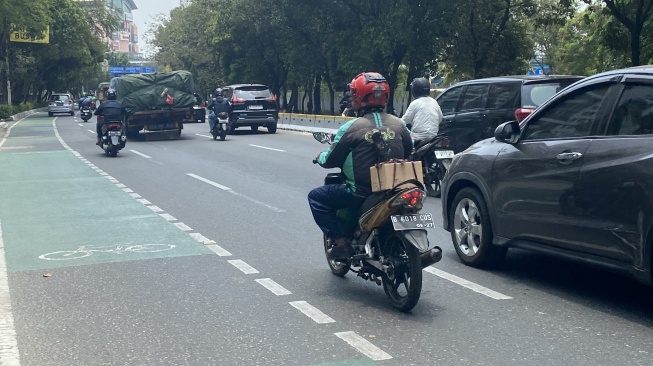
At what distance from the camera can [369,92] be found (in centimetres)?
680

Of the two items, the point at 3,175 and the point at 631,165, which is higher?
the point at 631,165

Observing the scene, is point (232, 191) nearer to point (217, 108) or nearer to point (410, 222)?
point (410, 222)

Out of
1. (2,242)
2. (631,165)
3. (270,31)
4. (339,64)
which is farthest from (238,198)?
(270,31)

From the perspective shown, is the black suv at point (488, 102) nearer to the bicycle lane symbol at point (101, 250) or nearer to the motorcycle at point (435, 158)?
the motorcycle at point (435, 158)

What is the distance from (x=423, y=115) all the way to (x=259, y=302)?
634 centimetres

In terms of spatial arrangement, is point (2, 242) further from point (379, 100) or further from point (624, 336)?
point (624, 336)

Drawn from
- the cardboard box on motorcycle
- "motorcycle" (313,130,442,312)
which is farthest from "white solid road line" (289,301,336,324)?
the cardboard box on motorcycle

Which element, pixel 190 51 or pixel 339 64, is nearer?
pixel 339 64


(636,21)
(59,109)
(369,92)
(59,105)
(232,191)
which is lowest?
(59,109)

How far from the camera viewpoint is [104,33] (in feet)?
255

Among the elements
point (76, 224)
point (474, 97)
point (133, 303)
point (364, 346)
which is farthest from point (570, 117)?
point (474, 97)

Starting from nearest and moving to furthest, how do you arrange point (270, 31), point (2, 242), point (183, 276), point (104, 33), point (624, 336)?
1. point (624, 336)
2. point (183, 276)
3. point (2, 242)
4. point (270, 31)
5. point (104, 33)

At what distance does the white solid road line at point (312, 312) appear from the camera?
6355 millimetres

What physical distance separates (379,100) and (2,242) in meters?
5.26
